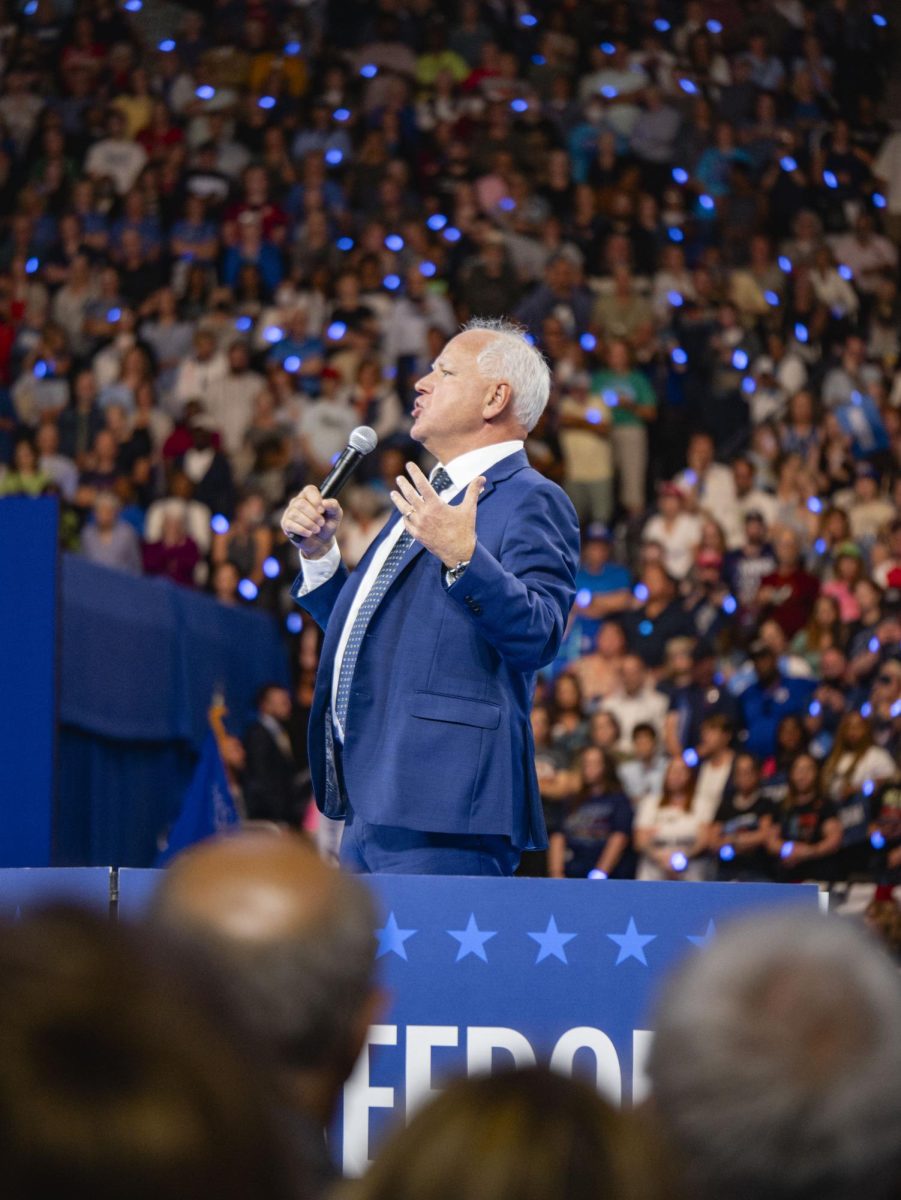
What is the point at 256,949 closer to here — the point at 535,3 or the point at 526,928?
the point at 526,928

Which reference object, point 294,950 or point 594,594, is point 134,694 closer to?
point 594,594

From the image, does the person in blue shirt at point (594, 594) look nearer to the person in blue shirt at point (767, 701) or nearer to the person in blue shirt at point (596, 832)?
the person in blue shirt at point (767, 701)

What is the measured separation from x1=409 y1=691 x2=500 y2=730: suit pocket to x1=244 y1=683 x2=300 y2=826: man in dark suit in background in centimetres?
561

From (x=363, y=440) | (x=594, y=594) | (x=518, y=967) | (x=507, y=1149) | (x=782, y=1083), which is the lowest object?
(x=594, y=594)

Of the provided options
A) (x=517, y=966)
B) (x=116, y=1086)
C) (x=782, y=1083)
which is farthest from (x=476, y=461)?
(x=116, y=1086)

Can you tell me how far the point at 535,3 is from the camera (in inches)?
483

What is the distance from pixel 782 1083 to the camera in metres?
0.91

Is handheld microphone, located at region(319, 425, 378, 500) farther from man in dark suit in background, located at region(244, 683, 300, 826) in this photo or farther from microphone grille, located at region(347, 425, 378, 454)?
man in dark suit in background, located at region(244, 683, 300, 826)

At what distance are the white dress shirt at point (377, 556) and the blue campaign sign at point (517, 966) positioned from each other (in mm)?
439

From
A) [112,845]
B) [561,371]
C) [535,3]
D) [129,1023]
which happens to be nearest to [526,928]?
[129,1023]

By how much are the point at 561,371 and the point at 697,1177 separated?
908cm

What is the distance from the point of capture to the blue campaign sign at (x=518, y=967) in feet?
8.63

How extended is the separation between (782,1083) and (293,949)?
37 centimetres

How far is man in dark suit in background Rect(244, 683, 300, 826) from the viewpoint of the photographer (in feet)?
27.7
